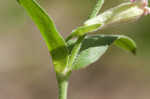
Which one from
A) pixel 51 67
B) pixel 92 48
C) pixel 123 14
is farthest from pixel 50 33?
pixel 51 67

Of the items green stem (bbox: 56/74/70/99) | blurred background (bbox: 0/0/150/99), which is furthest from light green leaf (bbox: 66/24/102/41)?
blurred background (bbox: 0/0/150/99)

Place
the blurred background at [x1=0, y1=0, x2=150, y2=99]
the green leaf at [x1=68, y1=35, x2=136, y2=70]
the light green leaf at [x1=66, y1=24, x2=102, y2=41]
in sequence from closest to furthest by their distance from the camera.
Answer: the light green leaf at [x1=66, y1=24, x2=102, y2=41] < the green leaf at [x1=68, y1=35, x2=136, y2=70] < the blurred background at [x1=0, y1=0, x2=150, y2=99]

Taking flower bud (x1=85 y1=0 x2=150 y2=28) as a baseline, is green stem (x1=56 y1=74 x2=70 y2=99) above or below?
below

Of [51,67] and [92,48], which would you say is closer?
[92,48]

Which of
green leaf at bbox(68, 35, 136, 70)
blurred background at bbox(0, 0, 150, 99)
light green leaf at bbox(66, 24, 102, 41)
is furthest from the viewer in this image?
blurred background at bbox(0, 0, 150, 99)

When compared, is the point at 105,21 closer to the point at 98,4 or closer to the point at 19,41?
the point at 98,4

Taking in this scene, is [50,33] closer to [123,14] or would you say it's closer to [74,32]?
[74,32]

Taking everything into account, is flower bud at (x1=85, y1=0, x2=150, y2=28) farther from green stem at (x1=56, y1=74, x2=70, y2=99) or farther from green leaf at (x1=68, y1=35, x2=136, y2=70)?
green stem at (x1=56, y1=74, x2=70, y2=99)

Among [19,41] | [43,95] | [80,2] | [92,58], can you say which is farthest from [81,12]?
[92,58]
